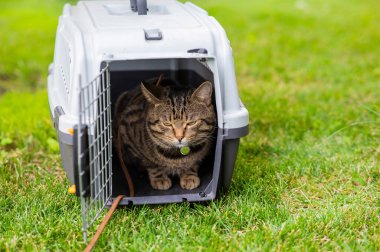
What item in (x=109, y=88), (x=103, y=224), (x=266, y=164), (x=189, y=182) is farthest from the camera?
(x=266, y=164)

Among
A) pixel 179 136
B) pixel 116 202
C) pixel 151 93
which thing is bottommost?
pixel 116 202

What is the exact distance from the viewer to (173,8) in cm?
299

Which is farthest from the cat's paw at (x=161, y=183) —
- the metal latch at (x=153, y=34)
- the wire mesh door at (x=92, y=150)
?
the metal latch at (x=153, y=34)

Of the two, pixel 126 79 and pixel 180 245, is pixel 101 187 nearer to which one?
pixel 180 245

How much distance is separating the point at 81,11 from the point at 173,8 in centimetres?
50

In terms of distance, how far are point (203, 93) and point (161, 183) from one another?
0.50 meters

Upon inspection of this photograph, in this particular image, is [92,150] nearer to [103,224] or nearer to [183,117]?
[103,224]

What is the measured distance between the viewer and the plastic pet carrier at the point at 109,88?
2.26 metres

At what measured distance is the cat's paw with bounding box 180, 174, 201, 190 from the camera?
106 inches

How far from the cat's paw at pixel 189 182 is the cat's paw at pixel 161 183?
0.22 ft

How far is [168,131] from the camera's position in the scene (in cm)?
263

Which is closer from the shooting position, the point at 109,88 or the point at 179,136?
the point at 109,88

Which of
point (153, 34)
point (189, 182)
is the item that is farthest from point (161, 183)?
point (153, 34)

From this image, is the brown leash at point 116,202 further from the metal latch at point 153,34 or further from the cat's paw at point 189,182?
the metal latch at point 153,34
